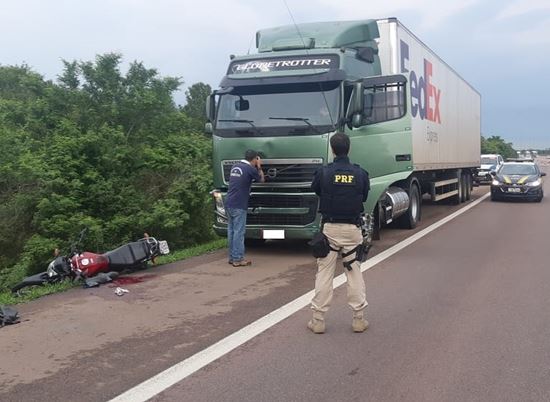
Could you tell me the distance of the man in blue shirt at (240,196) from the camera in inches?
365

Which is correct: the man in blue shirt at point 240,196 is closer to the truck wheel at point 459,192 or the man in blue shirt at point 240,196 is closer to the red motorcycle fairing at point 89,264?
the red motorcycle fairing at point 89,264

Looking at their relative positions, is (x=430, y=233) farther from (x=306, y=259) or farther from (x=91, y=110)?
(x=91, y=110)

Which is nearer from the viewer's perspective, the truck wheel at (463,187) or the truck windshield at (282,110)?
the truck windshield at (282,110)

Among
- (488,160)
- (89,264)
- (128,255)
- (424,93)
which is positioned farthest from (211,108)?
(488,160)

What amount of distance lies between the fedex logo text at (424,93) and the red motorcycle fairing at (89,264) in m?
7.63

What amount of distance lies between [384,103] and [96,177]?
20.5 ft

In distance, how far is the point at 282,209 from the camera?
9.81 m

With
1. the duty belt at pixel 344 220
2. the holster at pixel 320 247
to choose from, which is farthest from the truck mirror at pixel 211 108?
the holster at pixel 320 247

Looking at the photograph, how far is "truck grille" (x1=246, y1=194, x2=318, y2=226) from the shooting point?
9.71 meters

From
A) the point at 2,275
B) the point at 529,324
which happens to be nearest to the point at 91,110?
the point at 2,275

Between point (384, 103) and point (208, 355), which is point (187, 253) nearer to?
point (384, 103)

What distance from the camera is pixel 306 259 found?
9930 millimetres

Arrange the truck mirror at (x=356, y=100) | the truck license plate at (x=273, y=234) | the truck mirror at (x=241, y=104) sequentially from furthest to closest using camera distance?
the truck mirror at (x=241, y=104) < the truck license plate at (x=273, y=234) < the truck mirror at (x=356, y=100)

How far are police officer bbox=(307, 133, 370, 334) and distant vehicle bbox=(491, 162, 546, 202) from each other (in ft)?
59.0
